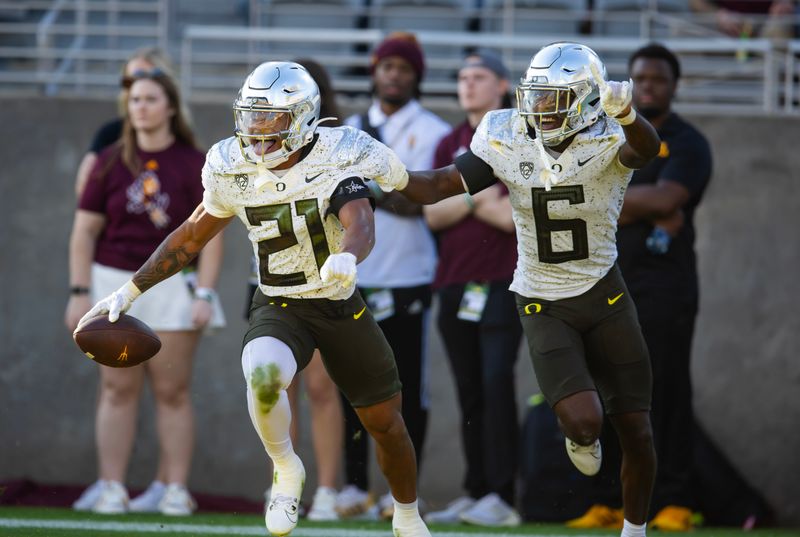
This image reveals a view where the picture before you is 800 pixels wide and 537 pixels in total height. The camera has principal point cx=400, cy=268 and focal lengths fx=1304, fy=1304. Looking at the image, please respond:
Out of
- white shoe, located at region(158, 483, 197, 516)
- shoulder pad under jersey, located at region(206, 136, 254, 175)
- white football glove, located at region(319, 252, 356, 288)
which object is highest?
shoulder pad under jersey, located at region(206, 136, 254, 175)

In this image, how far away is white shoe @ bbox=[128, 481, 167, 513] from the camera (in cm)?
638

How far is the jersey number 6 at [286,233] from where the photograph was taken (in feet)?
15.4

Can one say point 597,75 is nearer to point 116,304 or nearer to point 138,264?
point 116,304

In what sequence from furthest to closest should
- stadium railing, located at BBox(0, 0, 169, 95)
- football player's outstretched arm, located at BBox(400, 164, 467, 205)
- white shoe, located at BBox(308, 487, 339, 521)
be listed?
stadium railing, located at BBox(0, 0, 169, 95), white shoe, located at BBox(308, 487, 339, 521), football player's outstretched arm, located at BBox(400, 164, 467, 205)

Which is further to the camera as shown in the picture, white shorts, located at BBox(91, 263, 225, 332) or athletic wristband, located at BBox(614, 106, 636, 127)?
white shorts, located at BBox(91, 263, 225, 332)

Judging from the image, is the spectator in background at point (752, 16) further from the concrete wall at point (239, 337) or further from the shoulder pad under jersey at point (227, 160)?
the shoulder pad under jersey at point (227, 160)

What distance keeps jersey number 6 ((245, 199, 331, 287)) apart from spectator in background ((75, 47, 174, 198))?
2236 millimetres

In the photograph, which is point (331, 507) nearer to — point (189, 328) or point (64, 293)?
point (189, 328)

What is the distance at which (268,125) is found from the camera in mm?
4641

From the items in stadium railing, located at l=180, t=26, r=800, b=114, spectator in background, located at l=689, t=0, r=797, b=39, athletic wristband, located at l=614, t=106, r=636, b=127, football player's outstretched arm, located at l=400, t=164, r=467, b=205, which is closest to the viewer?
athletic wristband, located at l=614, t=106, r=636, b=127

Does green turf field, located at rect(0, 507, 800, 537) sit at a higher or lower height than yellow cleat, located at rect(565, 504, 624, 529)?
higher

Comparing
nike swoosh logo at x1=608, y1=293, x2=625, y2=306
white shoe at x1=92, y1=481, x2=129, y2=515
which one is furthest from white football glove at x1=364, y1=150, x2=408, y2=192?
white shoe at x1=92, y1=481, x2=129, y2=515

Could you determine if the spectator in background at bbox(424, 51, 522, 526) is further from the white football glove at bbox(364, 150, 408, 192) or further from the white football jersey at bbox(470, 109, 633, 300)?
the white football glove at bbox(364, 150, 408, 192)

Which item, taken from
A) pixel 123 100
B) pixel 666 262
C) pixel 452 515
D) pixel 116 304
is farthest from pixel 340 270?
pixel 123 100
